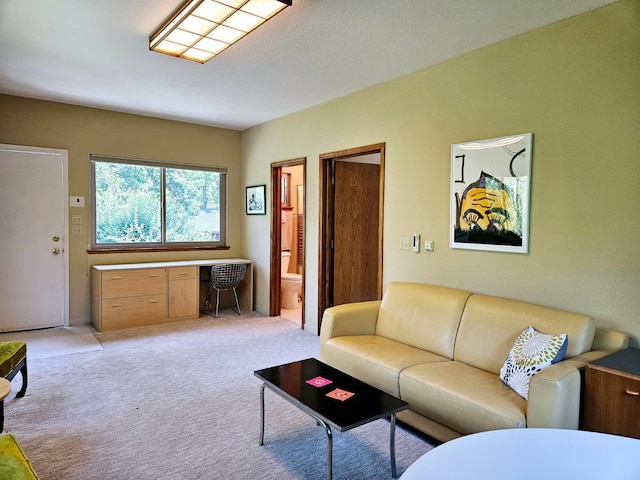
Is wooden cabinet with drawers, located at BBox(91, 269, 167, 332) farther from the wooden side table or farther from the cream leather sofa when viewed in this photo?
the wooden side table

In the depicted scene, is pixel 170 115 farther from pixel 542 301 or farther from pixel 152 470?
pixel 542 301

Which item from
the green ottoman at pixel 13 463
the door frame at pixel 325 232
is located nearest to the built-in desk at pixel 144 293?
the door frame at pixel 325 232

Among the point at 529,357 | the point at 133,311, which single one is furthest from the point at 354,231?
the point at 529,357

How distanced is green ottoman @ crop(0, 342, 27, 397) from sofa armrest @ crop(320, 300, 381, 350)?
211cm

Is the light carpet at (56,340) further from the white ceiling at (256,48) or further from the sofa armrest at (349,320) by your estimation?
the white ceiling at (256,48)

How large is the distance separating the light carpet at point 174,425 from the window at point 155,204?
5.99ft

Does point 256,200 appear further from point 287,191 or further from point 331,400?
point 331,400

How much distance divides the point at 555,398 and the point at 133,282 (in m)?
4.51

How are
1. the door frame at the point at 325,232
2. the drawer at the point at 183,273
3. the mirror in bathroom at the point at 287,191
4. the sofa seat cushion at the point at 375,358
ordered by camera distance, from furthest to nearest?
1. the mirror in bathroom at the point at 287,191
2. the drawer at the point at 183,273
3. the door frame at the point at 325,232
4. the sofa seat cushion at the point at 375,358

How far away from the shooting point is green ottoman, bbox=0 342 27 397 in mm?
2752

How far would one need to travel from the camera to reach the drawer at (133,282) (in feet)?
16.0

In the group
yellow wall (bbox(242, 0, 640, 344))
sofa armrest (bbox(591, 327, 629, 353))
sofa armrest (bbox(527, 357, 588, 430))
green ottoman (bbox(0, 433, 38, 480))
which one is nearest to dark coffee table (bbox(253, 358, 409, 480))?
sofa armrest (bbox(527, 357, 588, 430))

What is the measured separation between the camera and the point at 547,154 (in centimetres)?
278

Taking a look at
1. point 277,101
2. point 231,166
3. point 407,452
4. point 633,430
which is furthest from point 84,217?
point 633,430
